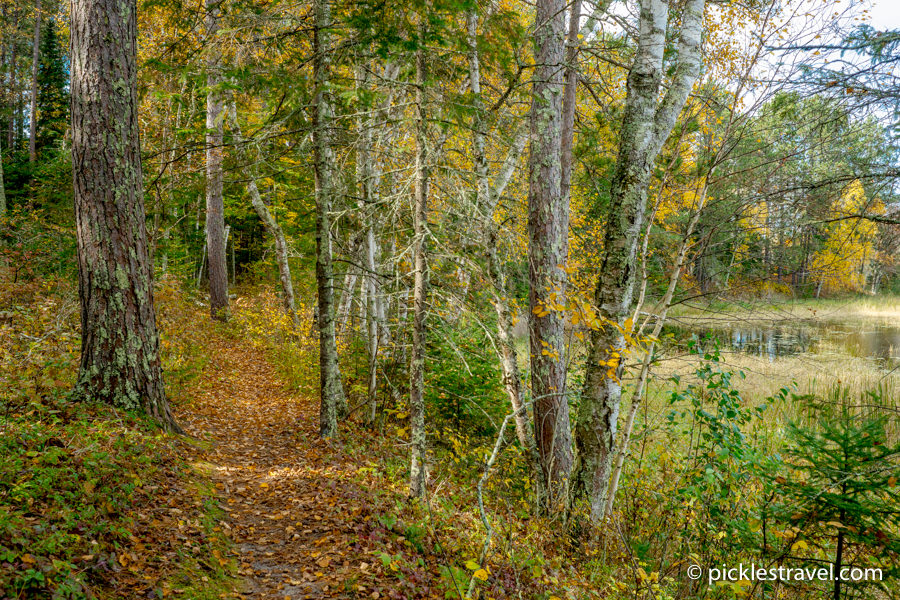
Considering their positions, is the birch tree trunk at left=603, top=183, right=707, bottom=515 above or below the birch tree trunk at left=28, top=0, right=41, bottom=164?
below

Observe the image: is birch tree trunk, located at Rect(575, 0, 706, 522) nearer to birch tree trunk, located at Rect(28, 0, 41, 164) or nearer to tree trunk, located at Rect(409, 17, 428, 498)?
tree trunk, located at Rect(409, 17, 428, 498)

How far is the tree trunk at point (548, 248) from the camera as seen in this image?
5.70 meters

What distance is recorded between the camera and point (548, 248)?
580 cm

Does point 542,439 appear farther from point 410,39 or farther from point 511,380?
point 410,39

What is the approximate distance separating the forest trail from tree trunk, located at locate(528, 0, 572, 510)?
2361 millimetres

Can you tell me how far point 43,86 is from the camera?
69.3 ft

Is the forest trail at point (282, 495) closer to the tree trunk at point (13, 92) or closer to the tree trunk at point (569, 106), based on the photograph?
the tree trunk at point (569, 106)

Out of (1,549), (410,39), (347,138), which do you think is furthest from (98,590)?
(347,138)

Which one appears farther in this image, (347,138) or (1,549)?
(347,138)

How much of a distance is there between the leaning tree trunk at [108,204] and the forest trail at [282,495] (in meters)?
1.30

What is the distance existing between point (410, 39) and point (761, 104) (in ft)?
10.00

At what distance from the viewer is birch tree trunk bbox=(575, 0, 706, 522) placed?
4.54 meters

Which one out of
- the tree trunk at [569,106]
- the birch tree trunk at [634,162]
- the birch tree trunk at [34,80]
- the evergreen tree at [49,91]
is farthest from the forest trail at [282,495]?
the evergreen tree at [49,91]

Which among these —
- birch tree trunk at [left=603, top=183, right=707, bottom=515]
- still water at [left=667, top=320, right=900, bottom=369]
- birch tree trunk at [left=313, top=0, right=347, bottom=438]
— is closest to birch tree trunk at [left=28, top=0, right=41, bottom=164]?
birch tree trunk at [left=313, top=0, right=347, bottom=438]
